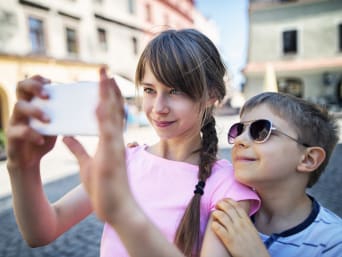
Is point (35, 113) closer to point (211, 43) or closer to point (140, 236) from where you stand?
point (140, 236)

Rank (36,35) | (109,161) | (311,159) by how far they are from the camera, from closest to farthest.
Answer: (109,161)
(311,159)
(36,35)

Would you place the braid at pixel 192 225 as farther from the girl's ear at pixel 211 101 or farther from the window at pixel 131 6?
the window at pixel 131 6

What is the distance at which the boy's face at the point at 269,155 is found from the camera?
110 cm

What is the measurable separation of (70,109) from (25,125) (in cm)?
16

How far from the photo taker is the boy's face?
110 cm

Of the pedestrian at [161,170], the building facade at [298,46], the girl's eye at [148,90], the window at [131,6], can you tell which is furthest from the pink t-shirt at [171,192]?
the window at [131,6]

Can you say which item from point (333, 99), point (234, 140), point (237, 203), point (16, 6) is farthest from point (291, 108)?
point (333, 99)

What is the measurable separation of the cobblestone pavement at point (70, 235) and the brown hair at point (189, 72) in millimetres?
2734

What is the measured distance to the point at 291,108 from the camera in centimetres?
121

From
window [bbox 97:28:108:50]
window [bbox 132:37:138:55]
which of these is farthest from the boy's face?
window [bbox 132:37:138:55]

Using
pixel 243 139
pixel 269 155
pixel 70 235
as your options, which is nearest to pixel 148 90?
pixel 243 139

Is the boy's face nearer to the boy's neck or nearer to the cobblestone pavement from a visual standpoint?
the boy's neck

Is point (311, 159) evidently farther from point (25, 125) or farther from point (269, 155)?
point (25, 125)

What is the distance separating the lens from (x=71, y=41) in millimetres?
15672
